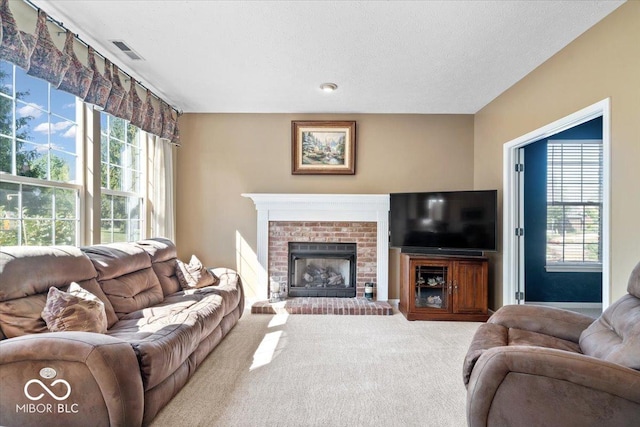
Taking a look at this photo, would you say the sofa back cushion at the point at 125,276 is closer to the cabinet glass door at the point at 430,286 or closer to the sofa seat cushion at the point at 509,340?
the sofa seat cushion at the point at 509,340

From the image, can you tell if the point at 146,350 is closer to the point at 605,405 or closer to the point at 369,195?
the point at 605,405

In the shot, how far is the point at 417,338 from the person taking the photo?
3.22 metres

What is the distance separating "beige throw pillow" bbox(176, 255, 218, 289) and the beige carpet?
1.94 feet

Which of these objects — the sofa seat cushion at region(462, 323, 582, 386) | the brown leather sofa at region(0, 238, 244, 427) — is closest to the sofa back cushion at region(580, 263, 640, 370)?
the sofa seat cushion at region(462, 323, 582, 386)

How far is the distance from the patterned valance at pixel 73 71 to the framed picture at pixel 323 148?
1715 millimetres

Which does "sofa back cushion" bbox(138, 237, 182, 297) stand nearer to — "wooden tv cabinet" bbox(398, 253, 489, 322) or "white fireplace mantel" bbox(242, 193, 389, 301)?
"white fireplace mantel" bbox(242, 193, 389, 301)

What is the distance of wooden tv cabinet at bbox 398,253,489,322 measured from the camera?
12.4ft

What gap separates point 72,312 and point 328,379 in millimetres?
1698

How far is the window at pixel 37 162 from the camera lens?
2.21 meters

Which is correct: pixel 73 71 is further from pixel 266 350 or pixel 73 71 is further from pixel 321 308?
pixel 321 308

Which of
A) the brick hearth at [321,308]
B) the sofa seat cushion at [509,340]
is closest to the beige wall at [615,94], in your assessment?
the sofa seat cushion at [509,340]

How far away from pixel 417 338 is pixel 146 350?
2469mm

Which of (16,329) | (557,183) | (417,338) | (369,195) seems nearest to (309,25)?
(369,195)

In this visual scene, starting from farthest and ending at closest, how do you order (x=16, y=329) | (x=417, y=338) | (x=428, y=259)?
(x=428, y=259) < (x=417, y=338) < (x=16, y=329)
